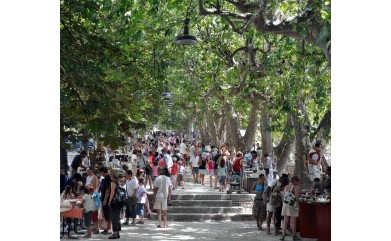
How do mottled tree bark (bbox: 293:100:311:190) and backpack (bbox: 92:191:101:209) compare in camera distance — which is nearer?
backpack (bbox: 92:191:101:209)

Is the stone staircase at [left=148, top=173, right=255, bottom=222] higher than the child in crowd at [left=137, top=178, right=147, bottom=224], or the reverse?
the child in crowd at [left=137, top=178, right=147, bottom=224]

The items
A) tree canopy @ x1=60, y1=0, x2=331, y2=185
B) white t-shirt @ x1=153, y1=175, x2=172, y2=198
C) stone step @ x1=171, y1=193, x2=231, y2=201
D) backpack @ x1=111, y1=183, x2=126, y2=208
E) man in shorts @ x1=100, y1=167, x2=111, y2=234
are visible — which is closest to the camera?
tree canopy @ x1=60, y1=0, x2=331, y2=185

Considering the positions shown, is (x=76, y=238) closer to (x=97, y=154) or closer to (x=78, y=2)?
(x=78, y=2)

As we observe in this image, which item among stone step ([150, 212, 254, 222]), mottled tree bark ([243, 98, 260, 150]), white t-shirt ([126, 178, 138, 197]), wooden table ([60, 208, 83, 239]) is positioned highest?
mottled tree bark ([243, 98, 260, 150])

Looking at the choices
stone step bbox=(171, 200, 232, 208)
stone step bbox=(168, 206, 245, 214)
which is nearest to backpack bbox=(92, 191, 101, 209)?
stone step bbox=(168, 206, 245, 214)

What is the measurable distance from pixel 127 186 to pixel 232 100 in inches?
546

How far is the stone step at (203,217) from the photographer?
1562 centimetres

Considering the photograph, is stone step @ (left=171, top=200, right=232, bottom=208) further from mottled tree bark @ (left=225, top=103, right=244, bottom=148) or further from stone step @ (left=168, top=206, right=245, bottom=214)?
mottled tree bark @ (left=225, top=103, right=244, bottom=148)

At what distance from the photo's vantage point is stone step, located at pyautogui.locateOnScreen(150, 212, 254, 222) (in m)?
15.6

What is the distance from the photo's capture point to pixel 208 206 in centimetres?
1667

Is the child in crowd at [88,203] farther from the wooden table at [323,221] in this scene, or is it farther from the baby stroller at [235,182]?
the baby stroller at [235,182]

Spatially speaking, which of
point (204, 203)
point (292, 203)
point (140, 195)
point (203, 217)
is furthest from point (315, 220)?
point (204, 203)

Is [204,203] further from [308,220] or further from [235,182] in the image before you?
[308,220]

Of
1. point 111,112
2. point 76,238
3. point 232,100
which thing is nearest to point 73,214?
point 76,238
